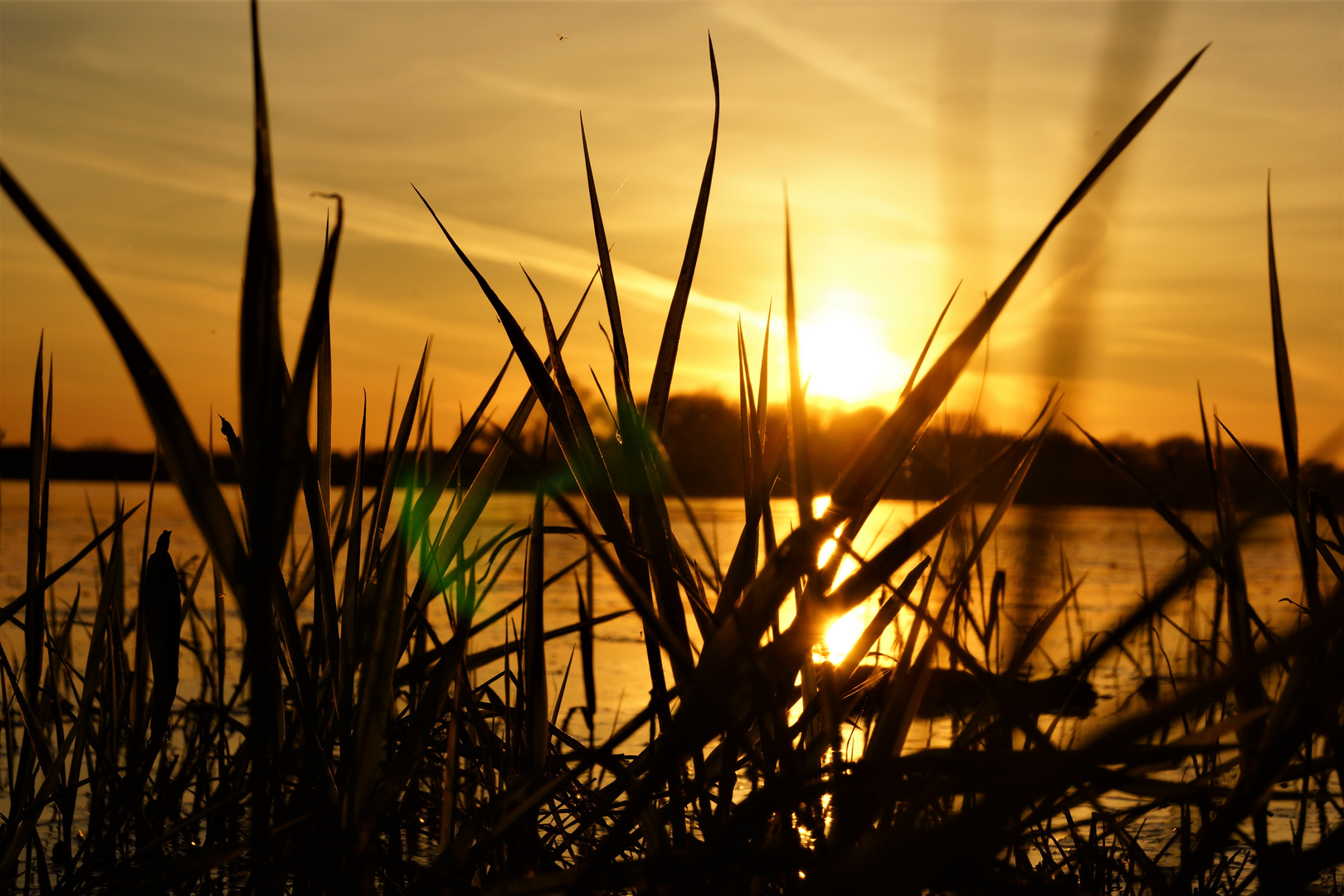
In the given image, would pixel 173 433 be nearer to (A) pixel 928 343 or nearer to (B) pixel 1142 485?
(A) pixel 928 343

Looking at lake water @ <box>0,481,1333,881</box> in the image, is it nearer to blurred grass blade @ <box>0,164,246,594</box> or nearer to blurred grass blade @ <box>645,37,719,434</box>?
blurred grass blade @ <box>645,37,719,434</box>

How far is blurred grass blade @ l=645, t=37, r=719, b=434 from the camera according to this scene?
82 centimetres

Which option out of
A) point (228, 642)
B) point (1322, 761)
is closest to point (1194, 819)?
point (1322, 761)

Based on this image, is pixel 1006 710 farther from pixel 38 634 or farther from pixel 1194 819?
pixel 1194 819

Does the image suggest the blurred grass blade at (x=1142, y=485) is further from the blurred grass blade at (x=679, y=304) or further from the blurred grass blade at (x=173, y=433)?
the blurred grass blade at (x=173, y=433)

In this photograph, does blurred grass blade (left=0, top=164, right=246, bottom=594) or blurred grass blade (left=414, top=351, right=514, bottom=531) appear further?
blurred grass blade (left=414, top=351, right=514, bottom=531)

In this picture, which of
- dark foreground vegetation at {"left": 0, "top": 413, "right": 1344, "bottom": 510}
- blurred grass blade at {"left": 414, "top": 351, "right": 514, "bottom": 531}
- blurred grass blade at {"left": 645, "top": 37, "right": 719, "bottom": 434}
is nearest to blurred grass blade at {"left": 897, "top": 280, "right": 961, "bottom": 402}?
dark foreground vegetation at {"left": 0, "top": 413, "right": 1344, "bottom": 510}

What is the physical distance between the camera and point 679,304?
854 millimetres

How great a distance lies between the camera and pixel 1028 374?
13.1 inches

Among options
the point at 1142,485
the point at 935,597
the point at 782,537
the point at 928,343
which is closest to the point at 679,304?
the point at 928,343

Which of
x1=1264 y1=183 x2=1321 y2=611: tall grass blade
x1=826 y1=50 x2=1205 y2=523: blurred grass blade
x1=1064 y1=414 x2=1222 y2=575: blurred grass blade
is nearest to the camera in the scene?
x1=826 y1=50 x2=1205 y2=523: blurred grass blade

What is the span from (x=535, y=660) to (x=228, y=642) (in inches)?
211

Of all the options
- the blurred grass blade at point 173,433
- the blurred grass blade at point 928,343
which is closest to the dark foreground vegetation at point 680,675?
the blurred grass blade at point 173,433

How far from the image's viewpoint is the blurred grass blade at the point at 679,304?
82cm
